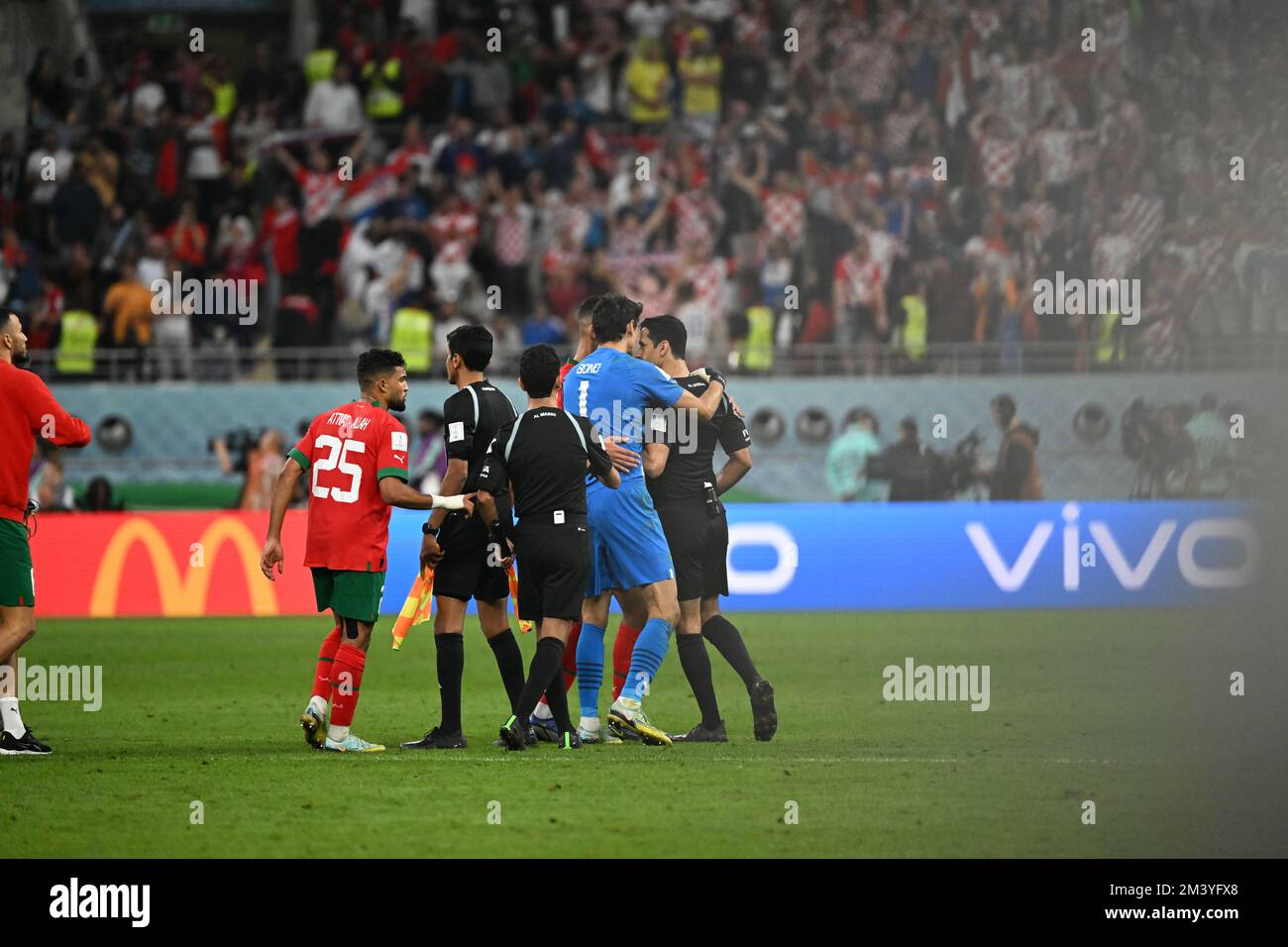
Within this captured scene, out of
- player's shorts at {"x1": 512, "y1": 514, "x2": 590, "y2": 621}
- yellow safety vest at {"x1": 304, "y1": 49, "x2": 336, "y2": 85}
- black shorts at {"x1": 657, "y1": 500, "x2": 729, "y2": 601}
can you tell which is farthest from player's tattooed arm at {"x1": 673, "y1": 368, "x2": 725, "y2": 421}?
yellow safety vest at {"x1": 304, "y1": 49, "x2": 336, "y2": 85}

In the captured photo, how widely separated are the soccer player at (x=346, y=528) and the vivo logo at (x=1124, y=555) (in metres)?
10.5

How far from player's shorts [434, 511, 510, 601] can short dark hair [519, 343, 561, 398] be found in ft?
2.70

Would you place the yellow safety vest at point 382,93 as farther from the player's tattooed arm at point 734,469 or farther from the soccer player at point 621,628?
the player's tattooed arm at point 734,469

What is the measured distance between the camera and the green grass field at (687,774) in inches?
301

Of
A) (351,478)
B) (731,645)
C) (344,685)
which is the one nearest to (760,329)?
(731,645)

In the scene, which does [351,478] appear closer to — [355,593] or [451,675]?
[355,593]

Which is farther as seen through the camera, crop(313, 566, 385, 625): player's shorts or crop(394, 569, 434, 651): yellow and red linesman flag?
crop(394, 569, 434, 651): yellow and red linesman flag

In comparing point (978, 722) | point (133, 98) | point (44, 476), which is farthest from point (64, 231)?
point (978, 722)

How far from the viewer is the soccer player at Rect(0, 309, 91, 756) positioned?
1002 cm

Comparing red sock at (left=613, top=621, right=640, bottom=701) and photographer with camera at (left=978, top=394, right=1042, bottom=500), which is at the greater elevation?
photographer with camera at (left=978, top=394, right=1042, bottom=500)

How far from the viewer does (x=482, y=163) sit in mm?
24781

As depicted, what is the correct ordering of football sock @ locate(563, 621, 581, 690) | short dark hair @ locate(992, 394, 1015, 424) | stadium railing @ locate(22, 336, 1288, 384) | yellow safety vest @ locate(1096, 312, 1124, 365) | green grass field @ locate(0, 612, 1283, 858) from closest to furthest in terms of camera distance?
green grass field @ locate(0, 612, 1283, 858)
football sock @ locate(563, 621, 581, 690)
short dark hair @ locate(992, 394, 1015, 424)
stadium railing @ locate(22, 336, 1288, 384)
yellow safety vest @ locate(1096, 312, 1124, 365)

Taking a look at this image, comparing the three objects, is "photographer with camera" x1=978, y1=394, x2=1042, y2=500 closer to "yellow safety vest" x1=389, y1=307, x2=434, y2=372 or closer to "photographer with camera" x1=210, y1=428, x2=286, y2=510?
"yellow safety vest" x1=389, y1=307, x2=434, y2=372
